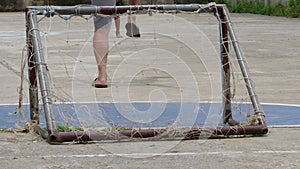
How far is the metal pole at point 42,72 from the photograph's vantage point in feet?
17.6

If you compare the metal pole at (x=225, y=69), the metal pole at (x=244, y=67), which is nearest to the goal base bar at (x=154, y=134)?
the metal pole at (x=244, y=67)

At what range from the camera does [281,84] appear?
861 cm

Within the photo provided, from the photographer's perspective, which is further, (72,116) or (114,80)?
(114,80)

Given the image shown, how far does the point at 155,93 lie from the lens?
768cm

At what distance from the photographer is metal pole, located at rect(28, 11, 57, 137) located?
5.37m

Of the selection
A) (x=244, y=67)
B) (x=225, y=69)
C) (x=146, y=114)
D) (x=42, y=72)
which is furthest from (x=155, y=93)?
(x=42, y=72)

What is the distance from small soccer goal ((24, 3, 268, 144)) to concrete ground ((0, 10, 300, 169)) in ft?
0.14

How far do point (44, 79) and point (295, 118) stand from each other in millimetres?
2039

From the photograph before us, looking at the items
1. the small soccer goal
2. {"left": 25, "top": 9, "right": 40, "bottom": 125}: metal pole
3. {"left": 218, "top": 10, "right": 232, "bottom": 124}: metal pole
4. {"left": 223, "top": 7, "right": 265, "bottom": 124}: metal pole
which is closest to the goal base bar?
the small soccer goal

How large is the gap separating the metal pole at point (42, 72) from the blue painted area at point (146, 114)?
1.19ft

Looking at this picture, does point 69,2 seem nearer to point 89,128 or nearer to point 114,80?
point 114,80

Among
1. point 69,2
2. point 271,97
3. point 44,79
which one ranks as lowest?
point 69,2

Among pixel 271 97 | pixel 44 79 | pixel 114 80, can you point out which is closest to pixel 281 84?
pixel 271 97

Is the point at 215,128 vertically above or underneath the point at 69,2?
above
